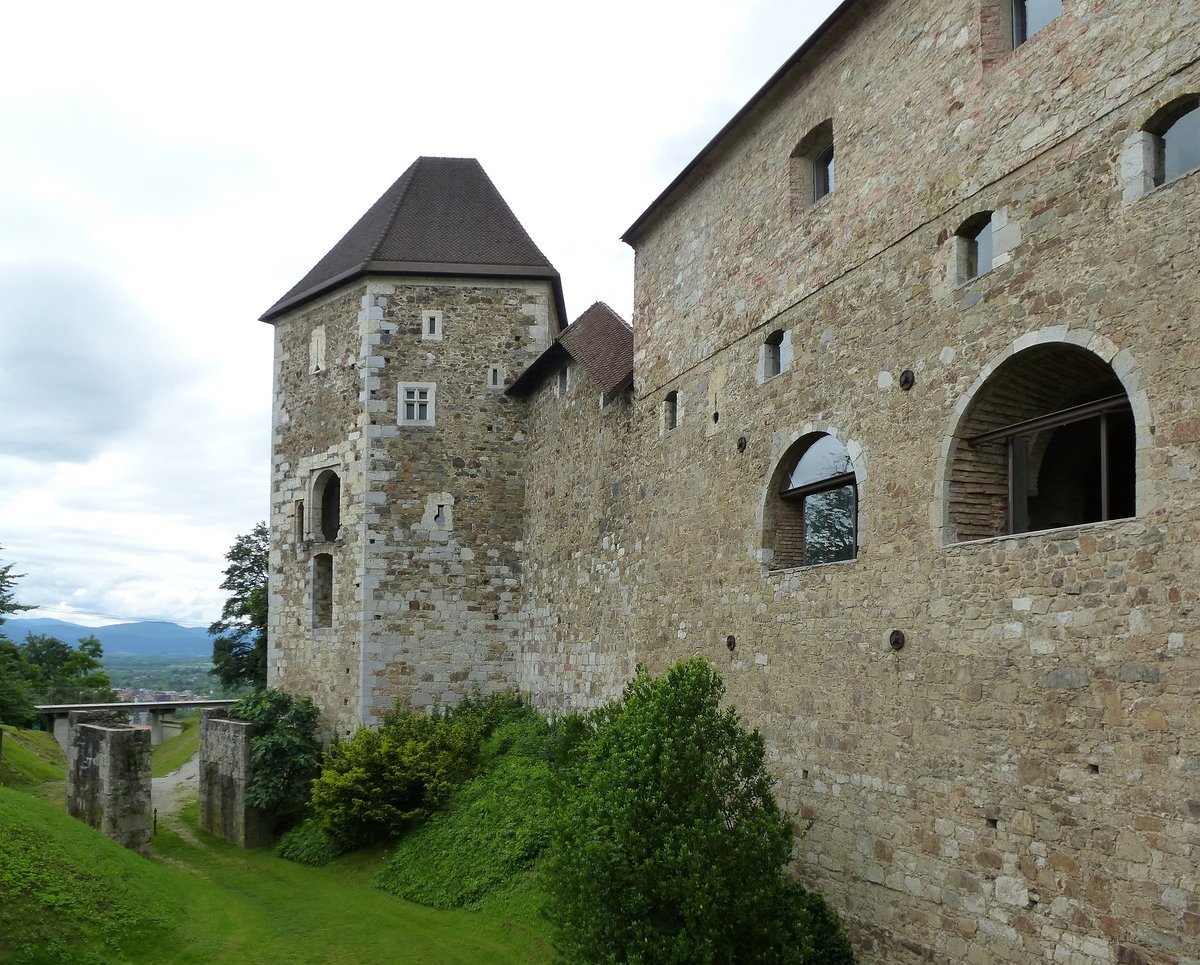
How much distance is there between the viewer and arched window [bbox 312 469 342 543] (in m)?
22.2

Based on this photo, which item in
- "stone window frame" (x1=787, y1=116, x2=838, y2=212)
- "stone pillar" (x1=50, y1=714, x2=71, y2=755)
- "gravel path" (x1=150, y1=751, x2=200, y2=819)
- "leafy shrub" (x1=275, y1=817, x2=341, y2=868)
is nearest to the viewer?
"stone window frame" (x1=787, y1=116, x2=838, y2=212)

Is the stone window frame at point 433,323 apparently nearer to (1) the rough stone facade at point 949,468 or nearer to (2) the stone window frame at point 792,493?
(1) the rough stone facade at point 949,468

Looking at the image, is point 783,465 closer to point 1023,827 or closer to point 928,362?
point 928,362

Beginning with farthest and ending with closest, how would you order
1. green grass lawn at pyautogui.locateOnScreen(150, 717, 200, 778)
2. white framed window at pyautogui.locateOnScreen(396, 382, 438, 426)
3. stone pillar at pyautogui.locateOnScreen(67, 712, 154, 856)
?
green grass lawn at pyautogui.locateOnScreen(150, 717, 200, 778)
white framed window at pyautogui.locateOnScreen(396, 382, 438, 426)
stone pillar at pyautogui.locateOnScreen(67, 712, 154, 856)

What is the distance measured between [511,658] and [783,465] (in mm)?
10276

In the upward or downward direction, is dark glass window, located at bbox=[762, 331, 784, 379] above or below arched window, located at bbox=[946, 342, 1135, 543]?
above

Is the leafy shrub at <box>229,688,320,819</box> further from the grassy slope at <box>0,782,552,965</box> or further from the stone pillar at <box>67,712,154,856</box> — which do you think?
the grassy slope at <box>0,782,552,965</box>

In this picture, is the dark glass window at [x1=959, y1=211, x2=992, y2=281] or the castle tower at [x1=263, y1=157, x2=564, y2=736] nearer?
the dark glass window at [x1=959, y1=211, x2=992, y2=281]

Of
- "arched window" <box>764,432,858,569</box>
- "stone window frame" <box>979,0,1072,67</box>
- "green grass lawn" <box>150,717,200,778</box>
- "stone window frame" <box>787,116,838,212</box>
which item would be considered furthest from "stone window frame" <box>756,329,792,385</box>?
"green grass lawn" <box>150,717,200,778</box>

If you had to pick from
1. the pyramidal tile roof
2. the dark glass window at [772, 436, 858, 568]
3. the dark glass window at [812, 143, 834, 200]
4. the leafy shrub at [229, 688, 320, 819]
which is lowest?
the leafy shrub at [229, 688, 320, 819]

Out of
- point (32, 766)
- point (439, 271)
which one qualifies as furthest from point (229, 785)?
point (439, 271)

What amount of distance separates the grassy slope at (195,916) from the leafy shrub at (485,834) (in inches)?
14.9

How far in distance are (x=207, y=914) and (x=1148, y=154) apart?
15.2 meters

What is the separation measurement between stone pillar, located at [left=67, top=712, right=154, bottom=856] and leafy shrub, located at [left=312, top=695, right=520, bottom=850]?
3081 mm
